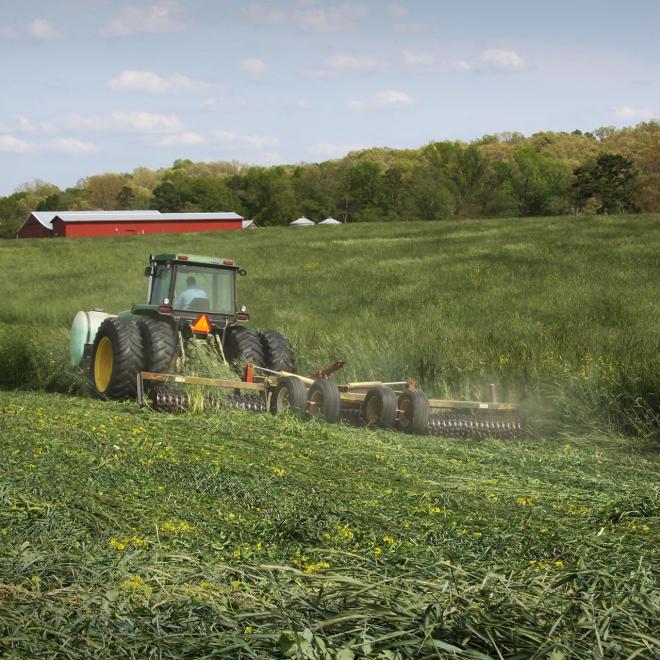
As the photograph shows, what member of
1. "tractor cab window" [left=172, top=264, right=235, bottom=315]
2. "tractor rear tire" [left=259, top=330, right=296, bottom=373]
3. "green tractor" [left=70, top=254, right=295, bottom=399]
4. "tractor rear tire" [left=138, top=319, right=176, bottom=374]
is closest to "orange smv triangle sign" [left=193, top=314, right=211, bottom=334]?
"green tractor" [left=70, top=254, right=295, bottom=399]

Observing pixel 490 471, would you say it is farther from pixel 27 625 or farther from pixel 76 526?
pixel 27 625

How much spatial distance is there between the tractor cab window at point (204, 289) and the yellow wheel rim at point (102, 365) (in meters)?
1.04

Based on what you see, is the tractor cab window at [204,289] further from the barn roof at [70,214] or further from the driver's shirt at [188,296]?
the barn roof at [70,214]

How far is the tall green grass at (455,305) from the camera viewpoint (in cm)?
1245

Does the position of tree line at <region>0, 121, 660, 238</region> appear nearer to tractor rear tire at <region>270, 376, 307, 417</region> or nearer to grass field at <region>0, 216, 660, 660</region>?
grass field at <region>0, 216, 660, 660</region>

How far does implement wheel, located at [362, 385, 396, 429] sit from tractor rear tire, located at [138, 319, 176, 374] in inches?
98.9

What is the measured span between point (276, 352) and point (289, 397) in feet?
6.06

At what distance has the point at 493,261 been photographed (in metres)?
27.4

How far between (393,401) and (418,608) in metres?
8.49

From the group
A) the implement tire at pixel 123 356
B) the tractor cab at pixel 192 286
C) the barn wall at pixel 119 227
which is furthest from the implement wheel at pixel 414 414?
the barn wall at pixel 119 227

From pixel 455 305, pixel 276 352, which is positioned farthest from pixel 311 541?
pixel 455 305

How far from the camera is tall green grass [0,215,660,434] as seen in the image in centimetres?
1245

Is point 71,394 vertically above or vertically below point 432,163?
below

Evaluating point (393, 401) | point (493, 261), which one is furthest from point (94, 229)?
point (393, 401)
